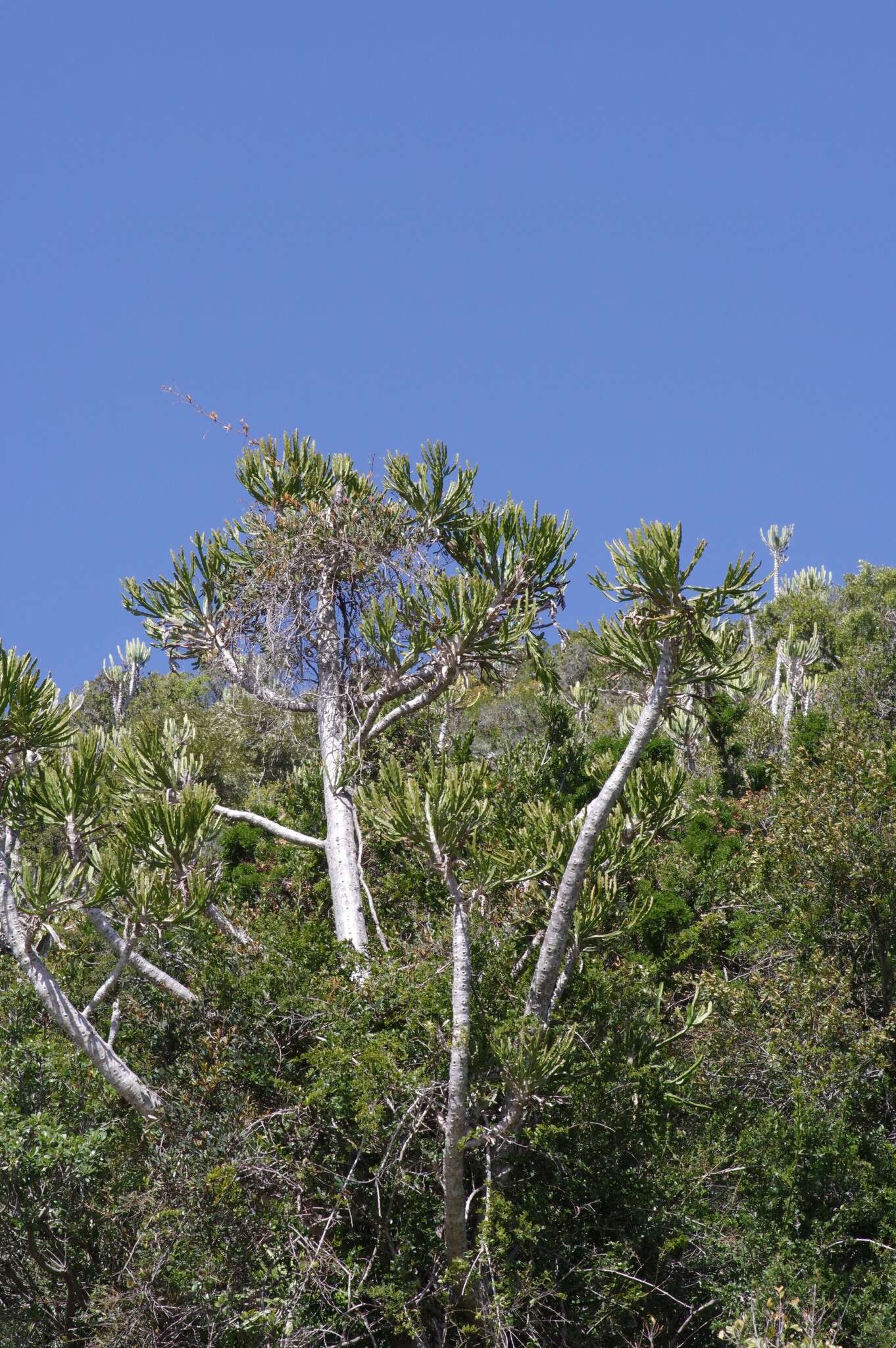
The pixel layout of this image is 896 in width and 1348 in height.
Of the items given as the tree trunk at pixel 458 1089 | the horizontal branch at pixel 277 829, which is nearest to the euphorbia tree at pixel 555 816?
the tree trunk at pixel 458 1089

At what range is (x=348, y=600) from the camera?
1208cm

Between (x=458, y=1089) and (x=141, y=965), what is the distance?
2899 mm

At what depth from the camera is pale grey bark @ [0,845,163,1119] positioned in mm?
8766

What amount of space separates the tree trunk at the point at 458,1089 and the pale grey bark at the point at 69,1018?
2132 millimetres

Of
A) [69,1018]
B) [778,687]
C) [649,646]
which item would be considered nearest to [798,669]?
[778,687]

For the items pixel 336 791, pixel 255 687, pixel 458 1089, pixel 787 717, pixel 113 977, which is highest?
pixel 787 717

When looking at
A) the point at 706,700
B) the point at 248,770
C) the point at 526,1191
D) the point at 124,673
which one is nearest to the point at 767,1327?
the point at 526,1191

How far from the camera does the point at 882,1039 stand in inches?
408

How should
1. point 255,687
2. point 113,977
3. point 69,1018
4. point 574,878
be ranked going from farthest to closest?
point 255,687 → point 69,1018 → point 113,977 → point 574,878

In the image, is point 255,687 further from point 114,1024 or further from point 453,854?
point 453,854

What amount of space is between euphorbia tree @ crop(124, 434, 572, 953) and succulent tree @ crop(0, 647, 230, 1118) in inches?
66.0

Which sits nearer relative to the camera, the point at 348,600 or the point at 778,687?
the point at 348,600

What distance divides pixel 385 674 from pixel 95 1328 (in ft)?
17.9

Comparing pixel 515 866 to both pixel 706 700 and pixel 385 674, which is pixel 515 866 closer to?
pixel 706 700
